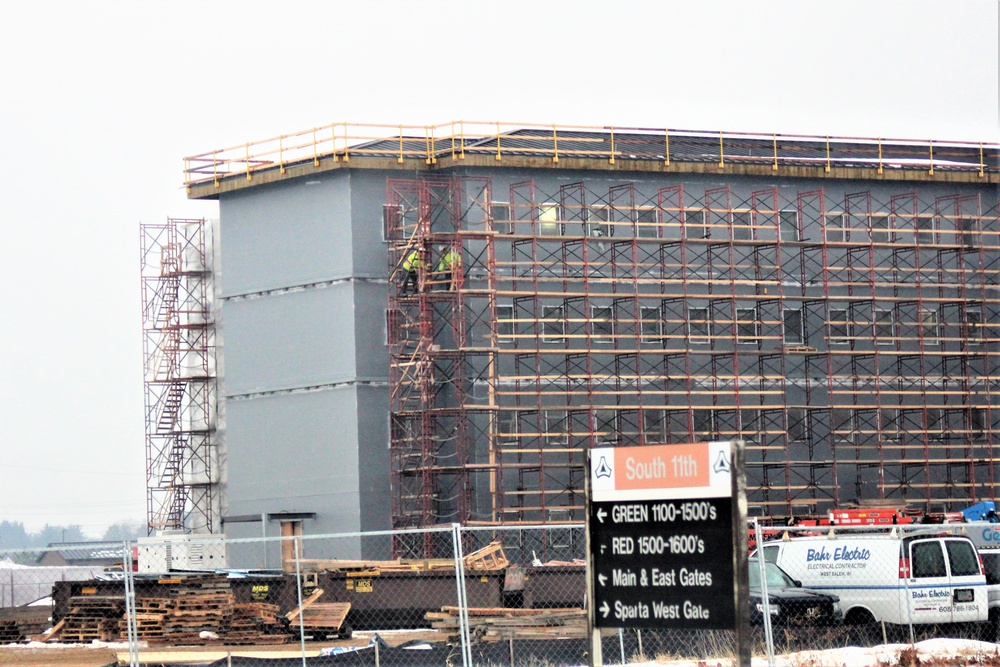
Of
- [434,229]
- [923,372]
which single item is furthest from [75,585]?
[923,372]

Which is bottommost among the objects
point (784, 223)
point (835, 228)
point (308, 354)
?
point (308, 354)

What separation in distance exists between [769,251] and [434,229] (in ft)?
37.1

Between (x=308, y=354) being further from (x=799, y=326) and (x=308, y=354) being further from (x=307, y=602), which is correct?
(x=307, y=602)

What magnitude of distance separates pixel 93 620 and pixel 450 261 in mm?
18383

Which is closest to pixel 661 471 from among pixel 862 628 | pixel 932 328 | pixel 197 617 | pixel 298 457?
pixel 862 628

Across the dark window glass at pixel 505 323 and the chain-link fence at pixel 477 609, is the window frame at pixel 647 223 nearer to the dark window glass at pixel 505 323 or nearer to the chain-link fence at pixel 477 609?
the dark window glass at pixel 505 323

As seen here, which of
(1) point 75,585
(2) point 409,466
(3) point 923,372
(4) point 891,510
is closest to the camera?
(1) point 75,585

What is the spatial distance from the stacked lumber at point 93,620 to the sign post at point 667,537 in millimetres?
20193

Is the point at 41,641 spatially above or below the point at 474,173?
below

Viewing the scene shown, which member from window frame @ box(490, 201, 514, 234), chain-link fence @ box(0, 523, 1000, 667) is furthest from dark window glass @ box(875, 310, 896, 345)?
chain-link fence @ box(0, 523, 1000, 667)

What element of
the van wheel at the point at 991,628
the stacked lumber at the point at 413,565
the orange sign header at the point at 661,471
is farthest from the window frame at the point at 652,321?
the orange sign header at the point at 661,471

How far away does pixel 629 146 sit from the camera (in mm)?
52094

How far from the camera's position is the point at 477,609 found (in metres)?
30.6

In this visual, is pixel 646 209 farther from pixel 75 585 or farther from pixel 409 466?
pixel 75 585
